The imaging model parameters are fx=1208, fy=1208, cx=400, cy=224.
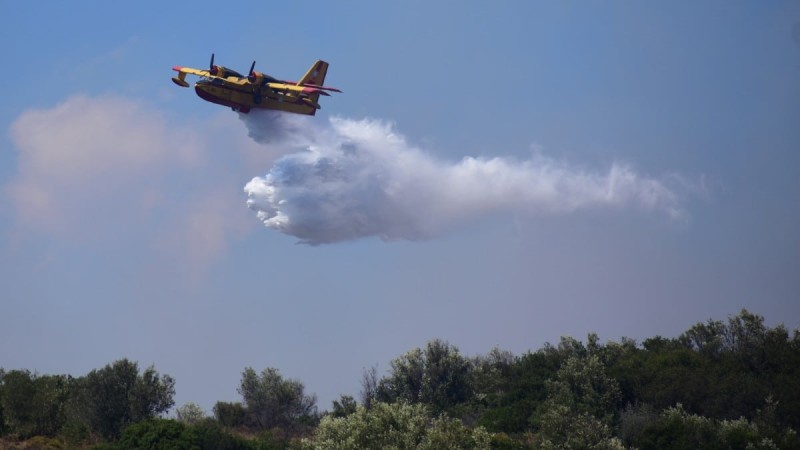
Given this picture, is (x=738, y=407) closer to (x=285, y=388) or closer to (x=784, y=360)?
(x=784, y=360)

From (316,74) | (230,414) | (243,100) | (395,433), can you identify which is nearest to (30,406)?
(230,414)

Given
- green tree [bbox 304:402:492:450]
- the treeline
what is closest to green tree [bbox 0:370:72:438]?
the treeline

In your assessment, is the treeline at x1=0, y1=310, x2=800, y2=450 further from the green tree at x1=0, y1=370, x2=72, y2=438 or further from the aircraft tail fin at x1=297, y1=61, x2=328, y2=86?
the aircraft tail fin at x1=297, y1=61, x2=328, y2=86

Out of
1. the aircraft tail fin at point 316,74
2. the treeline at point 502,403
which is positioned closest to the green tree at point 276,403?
the treeline at point 502,403

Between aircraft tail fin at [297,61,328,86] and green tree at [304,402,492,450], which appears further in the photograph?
aircraft tail fin at [297,61,328,86]

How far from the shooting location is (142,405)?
236 feet

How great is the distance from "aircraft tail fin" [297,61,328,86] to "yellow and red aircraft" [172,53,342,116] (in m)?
4.26

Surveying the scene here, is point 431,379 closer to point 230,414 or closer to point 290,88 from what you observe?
point 230,414

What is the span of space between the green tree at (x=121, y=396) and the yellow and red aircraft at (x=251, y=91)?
1823 cm

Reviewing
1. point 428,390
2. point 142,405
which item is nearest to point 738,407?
point 428,390

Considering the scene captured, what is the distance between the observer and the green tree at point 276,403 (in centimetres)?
8138

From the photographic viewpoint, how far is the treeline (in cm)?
5638

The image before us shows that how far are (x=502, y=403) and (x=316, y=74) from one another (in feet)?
80.9

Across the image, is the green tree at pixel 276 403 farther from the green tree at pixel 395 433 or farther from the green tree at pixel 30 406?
the green tree at pixel 395 433
